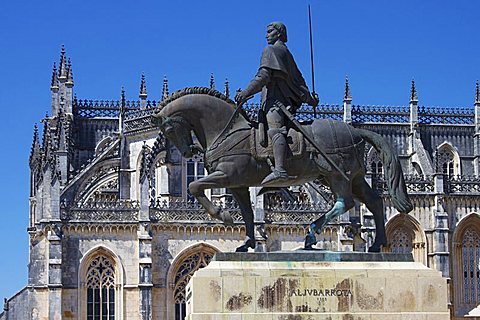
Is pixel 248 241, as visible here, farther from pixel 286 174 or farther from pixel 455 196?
pixel 455 196

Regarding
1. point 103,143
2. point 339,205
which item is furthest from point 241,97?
point 103,143

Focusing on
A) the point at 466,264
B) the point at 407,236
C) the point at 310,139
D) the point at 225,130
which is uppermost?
the point at 407,236

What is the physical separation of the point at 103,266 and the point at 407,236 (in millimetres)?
14716

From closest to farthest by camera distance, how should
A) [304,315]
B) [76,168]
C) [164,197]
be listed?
[304,315] < [164,197] < [76,168]

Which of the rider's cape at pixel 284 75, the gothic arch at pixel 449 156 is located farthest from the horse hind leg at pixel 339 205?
the gothic arch at pixel 449 156

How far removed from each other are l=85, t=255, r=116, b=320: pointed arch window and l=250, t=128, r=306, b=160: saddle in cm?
3051

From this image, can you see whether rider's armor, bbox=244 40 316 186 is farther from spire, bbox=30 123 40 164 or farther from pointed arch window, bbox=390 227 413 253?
spire, bbox=30 123 40 164

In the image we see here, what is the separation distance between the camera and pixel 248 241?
585 inches

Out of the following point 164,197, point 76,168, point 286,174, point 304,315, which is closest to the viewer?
point 304,315

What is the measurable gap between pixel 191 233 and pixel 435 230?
1180 centimetres

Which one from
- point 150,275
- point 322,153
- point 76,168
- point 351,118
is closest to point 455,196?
point 351,118

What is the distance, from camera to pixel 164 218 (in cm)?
4459

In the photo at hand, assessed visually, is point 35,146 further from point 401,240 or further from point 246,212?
point 246,212

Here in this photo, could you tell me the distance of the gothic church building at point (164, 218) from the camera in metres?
44.0
